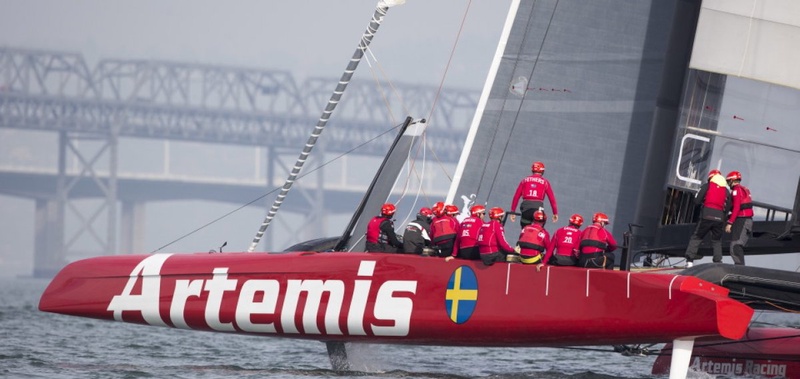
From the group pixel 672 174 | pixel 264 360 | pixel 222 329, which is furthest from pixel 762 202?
pixel 264 360

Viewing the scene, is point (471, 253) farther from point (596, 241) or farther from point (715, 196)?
point (715, 196)

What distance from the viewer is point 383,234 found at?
8.50 metres

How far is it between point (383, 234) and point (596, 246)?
1463 millimetres

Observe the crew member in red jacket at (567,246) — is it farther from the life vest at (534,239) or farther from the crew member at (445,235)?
the crew member at (445,235)

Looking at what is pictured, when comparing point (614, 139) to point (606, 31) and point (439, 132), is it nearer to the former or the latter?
point (606, 31)

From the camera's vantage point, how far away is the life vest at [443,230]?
26.7 feet

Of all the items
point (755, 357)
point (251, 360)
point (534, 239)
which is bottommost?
point (251, 360)

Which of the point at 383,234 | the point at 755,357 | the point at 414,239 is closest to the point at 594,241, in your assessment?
the point at 414,239

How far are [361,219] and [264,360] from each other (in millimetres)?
2564

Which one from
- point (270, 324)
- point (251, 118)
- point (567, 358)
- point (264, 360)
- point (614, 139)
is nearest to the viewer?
point (270, 324)

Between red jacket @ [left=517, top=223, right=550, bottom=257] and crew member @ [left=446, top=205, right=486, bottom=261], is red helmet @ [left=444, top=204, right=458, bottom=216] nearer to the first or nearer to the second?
crew member @ [left=446, top=205, right=486, bottom=261]

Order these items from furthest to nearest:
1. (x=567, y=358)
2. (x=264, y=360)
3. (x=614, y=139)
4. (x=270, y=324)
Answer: (x=567, y=358) → (x=264, y=360) → (x=614, y=139) → (x=270, y=324)

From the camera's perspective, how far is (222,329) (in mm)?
8766

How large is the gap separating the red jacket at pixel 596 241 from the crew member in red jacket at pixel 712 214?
0.59m
